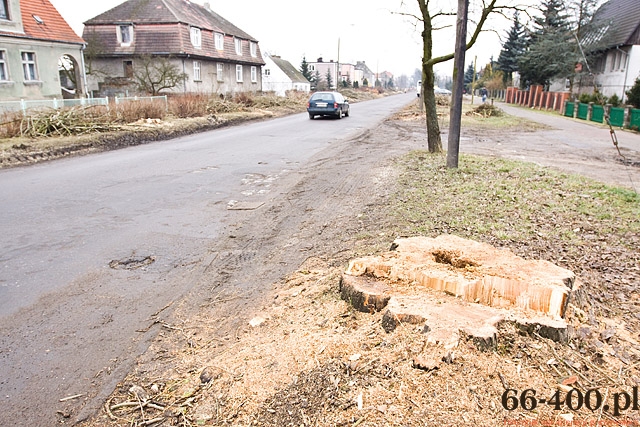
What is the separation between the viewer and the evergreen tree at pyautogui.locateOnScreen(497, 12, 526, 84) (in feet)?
192

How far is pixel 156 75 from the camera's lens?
Answer: 108 ft

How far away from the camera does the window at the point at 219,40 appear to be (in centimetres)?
4278

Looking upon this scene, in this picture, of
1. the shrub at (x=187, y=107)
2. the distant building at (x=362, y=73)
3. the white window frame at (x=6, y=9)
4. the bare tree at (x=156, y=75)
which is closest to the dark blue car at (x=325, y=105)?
the shrub at (x=187, y=107)

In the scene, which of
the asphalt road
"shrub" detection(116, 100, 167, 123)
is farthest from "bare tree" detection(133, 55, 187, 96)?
the asphalt road

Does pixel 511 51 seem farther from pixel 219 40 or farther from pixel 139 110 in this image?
pixel 139 110

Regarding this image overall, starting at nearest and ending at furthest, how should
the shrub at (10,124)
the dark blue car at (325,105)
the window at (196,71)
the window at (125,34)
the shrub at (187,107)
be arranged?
the shrub at (10,124) < the shrub at (187,107) < the dark blue car at (325,105) < the window at (125,34) < the window at (196,71)

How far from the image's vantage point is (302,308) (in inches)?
165

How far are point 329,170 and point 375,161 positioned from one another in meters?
1.60

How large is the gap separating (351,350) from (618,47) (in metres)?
43.2

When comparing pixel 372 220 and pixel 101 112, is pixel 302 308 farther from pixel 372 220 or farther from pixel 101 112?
pixel 101 112

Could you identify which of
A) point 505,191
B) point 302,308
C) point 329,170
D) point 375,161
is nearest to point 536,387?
point 302,308

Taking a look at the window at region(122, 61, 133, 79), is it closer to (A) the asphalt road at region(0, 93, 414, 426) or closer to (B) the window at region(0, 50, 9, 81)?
(B) the window at region(0, 50, 9, 81)

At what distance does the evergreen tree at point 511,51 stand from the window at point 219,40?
33.3 m

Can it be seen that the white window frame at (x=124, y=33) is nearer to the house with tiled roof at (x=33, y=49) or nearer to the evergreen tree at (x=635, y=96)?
the house with tiled roof at (x=33, y=49)
